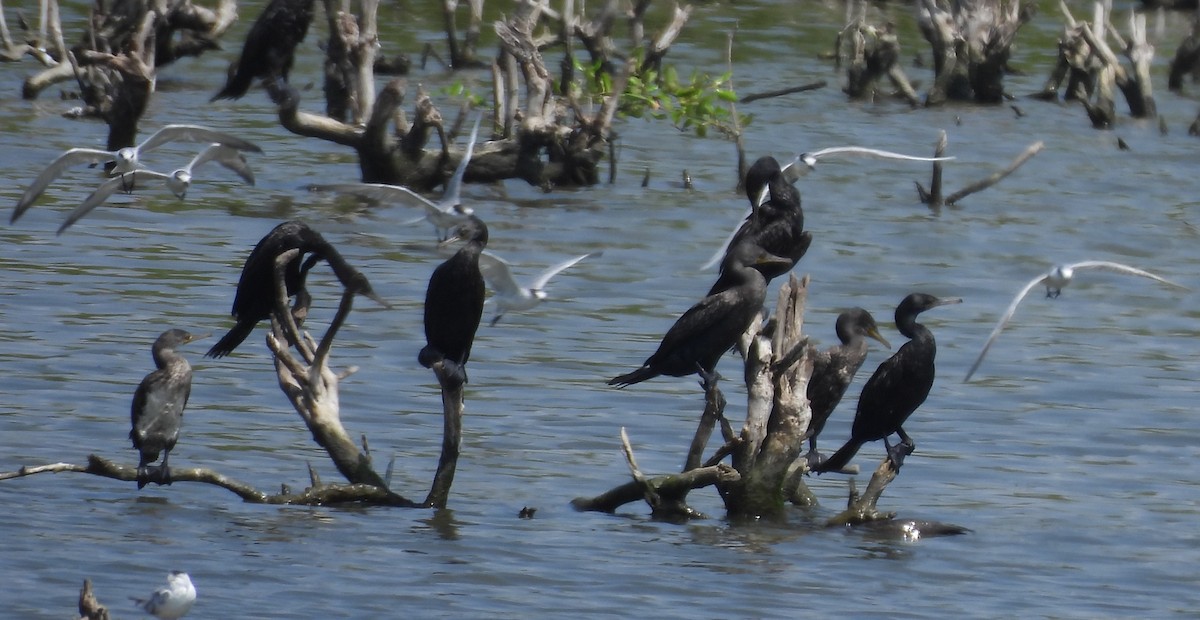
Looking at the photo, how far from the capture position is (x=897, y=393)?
7.82 m

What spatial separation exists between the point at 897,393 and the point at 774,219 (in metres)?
1.50

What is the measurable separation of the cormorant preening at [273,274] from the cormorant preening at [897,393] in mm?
1962

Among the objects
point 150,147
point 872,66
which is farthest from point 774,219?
point 872,66

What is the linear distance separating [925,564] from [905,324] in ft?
3.36

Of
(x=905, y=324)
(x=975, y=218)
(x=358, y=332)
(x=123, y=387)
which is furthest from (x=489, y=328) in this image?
(x=975, y=218)

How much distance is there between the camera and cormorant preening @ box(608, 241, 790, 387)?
25.3ft

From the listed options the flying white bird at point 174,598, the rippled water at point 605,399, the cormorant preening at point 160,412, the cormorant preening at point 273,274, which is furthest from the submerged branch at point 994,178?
the flying white bird at point 174,598

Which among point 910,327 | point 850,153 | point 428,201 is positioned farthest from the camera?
point 850,153

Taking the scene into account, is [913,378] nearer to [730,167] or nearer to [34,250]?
[34,250]

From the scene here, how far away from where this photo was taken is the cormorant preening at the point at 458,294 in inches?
301

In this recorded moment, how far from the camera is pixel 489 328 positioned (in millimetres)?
12070

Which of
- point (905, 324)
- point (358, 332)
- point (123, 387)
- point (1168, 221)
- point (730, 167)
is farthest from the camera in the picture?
point (730, 167)

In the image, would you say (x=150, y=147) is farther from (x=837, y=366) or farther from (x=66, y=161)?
(x=837, y=366)

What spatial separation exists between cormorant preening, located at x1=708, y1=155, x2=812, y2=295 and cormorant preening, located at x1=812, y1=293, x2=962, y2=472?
0.98 m
